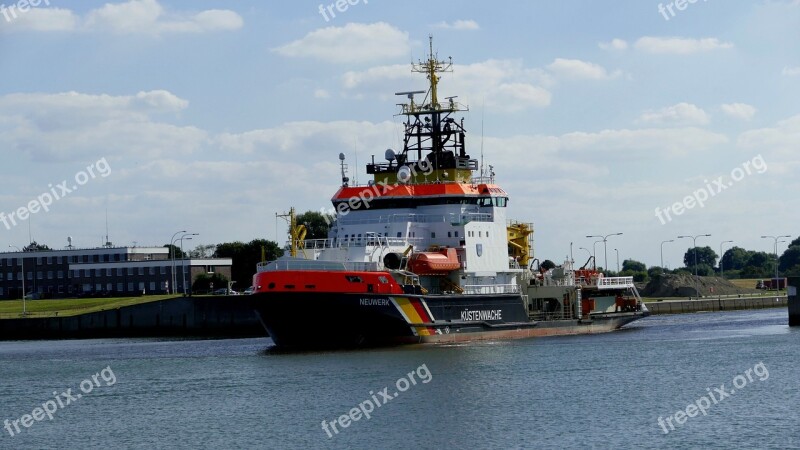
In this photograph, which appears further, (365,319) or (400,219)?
(400,219)

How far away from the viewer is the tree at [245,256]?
11019cm

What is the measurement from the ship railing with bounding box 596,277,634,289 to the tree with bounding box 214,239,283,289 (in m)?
47.5

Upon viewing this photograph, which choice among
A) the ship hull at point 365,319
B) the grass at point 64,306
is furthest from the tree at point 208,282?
the ship hull at point 365,319

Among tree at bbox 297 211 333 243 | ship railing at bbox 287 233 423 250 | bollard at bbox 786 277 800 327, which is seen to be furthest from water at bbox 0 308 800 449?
tree at bbox 297 211 333 243

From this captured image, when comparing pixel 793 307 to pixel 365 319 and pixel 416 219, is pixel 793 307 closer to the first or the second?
pixel 416 219

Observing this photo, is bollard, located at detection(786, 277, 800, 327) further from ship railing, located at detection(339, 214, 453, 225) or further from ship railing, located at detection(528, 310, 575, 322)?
ship railing, located at detection(339, 214, 453, 225)

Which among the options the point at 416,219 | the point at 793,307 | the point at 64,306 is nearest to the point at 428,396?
the point at 416,219

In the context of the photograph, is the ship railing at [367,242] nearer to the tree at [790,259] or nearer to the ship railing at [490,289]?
the ship railing at [490,289]

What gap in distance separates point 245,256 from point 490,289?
61.9m

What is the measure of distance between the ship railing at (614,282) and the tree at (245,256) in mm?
47481

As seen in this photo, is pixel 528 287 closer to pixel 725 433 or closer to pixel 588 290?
pixel 588 290

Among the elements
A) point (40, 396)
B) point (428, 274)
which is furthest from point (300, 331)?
point (40, 396)

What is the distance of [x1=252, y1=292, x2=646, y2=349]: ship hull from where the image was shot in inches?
1866

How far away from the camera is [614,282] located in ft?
219
